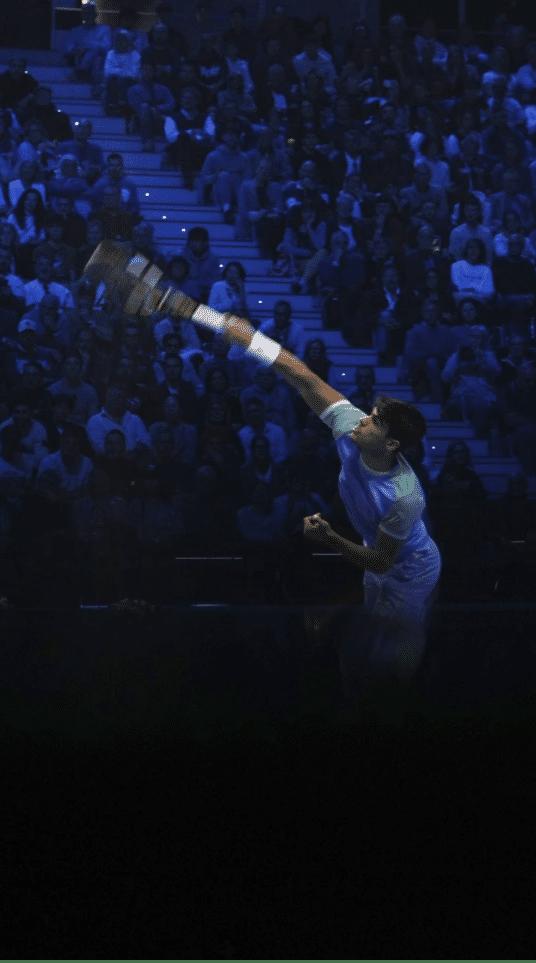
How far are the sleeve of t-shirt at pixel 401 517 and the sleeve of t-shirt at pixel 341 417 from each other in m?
0.25

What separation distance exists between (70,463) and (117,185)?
91.8 inches

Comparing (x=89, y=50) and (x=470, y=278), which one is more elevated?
(x=89, y=50)

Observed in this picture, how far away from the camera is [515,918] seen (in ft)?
6.30

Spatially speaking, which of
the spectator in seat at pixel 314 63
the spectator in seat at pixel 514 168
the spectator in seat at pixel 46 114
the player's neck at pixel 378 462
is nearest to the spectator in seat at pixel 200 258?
the spectator in seat at pixel 46 114

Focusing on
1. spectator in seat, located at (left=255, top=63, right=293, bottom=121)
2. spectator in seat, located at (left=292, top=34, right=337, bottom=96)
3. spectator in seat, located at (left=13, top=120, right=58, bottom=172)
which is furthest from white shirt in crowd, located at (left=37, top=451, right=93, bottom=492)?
spectator in seat, located at (left=292, top=34, right=337, bottom=96)

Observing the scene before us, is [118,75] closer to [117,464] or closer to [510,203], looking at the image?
[510,203]

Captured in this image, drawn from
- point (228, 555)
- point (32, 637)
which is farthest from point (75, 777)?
point (228, 555)

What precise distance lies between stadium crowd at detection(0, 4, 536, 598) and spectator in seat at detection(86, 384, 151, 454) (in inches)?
0.5

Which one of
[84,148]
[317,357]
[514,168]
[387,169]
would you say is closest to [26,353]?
[317,357]

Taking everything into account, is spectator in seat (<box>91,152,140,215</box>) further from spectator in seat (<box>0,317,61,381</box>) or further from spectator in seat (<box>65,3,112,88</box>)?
spectator in seat (<box>0,317,61,381</box>)

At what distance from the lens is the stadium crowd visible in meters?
6.63

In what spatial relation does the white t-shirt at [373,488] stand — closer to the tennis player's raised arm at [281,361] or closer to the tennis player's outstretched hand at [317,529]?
the tennis player's raised arm at [281,361]

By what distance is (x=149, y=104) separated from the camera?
29.2 feet

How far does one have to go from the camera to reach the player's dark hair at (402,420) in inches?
145
